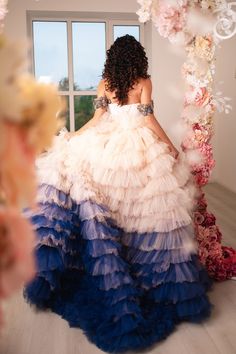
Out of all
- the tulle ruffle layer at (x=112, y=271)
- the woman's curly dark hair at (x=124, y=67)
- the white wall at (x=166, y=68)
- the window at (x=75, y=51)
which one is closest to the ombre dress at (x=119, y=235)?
the tulle ruffle layer at (x=112, y=271)

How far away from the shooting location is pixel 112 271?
6.49ft

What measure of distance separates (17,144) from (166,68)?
4.83 m

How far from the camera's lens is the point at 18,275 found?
0.40 m

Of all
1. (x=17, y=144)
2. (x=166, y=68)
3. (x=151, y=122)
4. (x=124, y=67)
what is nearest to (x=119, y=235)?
(x=151, y=122)

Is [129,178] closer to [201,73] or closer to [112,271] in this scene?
[112,271]

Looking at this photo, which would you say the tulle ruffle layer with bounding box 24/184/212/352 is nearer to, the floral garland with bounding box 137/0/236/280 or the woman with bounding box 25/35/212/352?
the woman with bounding box 25/35/212/352

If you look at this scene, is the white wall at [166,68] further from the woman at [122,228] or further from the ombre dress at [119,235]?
the ombre dress at [119,235]

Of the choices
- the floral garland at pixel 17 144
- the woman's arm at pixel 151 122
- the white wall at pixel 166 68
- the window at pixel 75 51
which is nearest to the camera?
the floral garland at pixel 17 144

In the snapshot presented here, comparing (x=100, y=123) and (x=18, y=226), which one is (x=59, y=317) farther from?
(x=18, y=226)

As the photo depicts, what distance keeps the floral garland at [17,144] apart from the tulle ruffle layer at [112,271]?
61.0 inches

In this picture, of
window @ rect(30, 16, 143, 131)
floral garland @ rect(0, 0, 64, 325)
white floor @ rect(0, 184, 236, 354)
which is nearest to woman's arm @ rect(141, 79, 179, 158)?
white floor @ rect(0, 184, 236, 354)

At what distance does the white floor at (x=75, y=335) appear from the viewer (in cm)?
183

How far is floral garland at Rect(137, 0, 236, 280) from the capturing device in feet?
6.89

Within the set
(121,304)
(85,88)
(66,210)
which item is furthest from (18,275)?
(85,88)
